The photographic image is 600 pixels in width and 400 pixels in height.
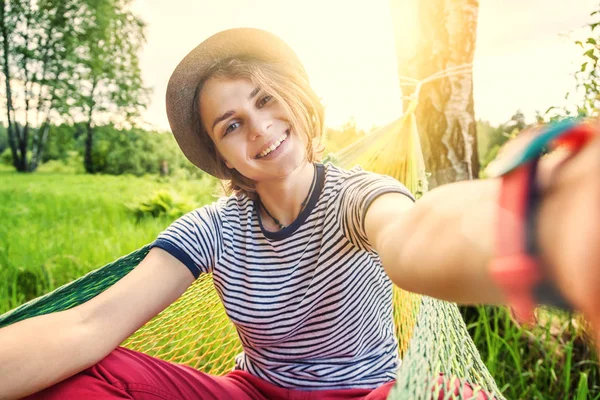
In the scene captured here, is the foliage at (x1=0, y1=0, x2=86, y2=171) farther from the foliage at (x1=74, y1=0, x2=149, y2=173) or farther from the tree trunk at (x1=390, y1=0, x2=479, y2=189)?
the tree trunk at (x1=390, y1=0, x2=479, y2=189)

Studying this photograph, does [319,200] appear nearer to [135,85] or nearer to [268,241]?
[268,241]

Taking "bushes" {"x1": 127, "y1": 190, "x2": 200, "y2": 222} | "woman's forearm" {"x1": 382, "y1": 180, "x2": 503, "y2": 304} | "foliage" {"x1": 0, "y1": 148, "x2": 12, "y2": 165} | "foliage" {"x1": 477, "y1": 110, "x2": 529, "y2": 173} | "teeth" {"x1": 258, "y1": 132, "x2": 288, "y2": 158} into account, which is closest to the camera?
"woman's forearm" {"x1": 382, "y1": 180, "x2": 503, "y2": 304}

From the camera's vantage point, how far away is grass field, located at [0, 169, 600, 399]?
1.94 metres

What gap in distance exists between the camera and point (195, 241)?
4.03 ft

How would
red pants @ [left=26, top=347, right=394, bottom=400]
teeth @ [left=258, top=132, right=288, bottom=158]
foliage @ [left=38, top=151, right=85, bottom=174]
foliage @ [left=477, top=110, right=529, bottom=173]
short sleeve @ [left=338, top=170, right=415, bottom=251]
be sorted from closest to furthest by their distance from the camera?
short sleeve @ [left=338, top=170, right=415, bottom=251], red pants @ [left=26, top=347, right=394, bottom=400], teeth @ [left=258, top=132, right=288, bottom=158], foliage @ [left=477, top=110, right=529, bottom=173], foliage @ [left=38, top=151, right=85, bottom=174]

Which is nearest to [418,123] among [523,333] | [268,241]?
A: [523,333]

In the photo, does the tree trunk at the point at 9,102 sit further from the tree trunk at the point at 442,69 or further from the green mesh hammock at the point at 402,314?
the green mesh hammock at the point at 402,314

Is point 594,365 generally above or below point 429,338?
below

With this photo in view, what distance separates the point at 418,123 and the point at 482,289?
210 cm

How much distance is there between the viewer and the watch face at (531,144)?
37 centimetres

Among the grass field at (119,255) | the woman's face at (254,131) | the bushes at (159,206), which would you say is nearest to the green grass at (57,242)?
the grass field at (119,255)

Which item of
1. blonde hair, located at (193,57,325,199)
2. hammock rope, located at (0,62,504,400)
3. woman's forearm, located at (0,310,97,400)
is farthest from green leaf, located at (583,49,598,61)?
woman's forearm, located at (0,310,97,400)

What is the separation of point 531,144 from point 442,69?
2.06 meters

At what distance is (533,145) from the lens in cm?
37
